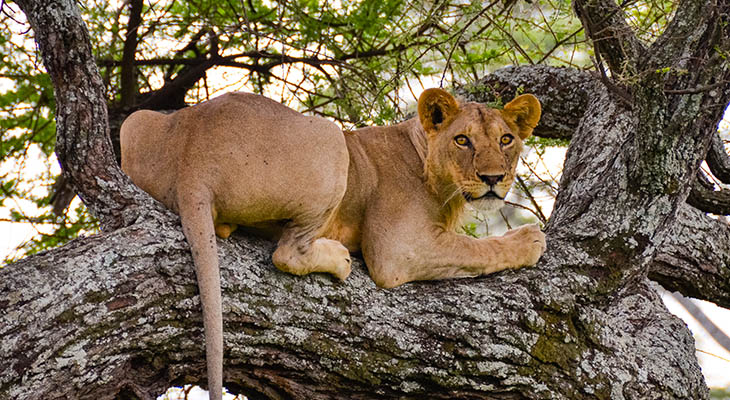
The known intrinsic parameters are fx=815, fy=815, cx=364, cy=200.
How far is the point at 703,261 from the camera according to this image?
4879mm

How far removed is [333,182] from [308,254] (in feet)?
1.55

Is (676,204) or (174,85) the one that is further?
(174,85)

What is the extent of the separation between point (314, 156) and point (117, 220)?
0.93 m

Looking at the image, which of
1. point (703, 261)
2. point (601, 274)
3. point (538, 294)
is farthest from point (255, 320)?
point (703, 261)

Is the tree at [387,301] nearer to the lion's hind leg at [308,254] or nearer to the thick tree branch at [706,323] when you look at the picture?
the lion's hind leg at [308,254]

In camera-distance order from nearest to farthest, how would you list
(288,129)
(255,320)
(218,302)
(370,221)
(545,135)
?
1. (218,302)
2. (255,320)
3. (288,129)
4. (370,221)
5. (545,135)

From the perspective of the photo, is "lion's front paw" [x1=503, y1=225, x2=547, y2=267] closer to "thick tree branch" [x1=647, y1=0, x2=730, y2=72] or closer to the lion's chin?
the lion's chin

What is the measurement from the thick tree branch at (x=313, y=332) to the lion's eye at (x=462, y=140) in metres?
0.72

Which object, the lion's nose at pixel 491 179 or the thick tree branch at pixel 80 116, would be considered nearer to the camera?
the thick tree branch at pixel 80 116

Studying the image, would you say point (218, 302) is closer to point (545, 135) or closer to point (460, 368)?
point (460, 368)

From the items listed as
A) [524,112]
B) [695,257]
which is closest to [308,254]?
[524,112]

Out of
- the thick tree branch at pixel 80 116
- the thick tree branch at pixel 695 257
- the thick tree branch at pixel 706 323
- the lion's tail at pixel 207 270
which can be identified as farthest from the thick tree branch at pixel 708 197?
the thick tree branch at pixel 706 323

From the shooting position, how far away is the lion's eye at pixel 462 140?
Answer: 13.8 feet

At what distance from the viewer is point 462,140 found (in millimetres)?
4227
